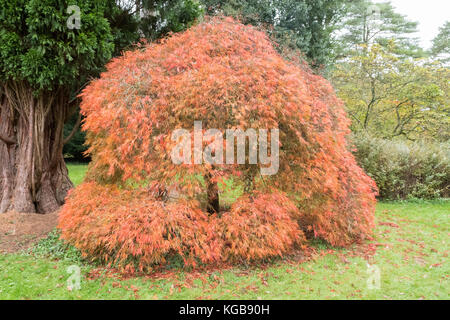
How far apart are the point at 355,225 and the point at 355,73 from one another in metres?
8.90

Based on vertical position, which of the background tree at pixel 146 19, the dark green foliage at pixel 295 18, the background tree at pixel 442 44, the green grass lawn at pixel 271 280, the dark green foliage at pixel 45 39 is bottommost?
the green grass lawn at pixel 271 280

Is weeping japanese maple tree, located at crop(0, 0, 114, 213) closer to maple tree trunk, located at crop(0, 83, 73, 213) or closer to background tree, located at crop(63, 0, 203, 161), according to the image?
maple tree trunk, located at crop(0, 83, 73, 213)

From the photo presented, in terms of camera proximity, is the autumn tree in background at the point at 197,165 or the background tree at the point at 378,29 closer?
the autumn tree in background at the point at 197,165

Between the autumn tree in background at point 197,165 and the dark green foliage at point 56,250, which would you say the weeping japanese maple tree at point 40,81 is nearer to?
the autumn tree in background at point 197,165

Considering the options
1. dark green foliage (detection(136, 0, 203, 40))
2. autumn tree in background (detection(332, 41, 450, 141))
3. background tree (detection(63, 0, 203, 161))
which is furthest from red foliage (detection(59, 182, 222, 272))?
autumn tree in background (detection(332, 41, 450, 141))

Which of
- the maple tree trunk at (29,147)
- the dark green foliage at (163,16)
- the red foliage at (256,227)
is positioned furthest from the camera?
the dark green foliage at (163,16)

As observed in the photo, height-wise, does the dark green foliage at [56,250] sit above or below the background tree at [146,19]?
below

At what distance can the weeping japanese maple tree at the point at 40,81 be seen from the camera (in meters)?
5.16

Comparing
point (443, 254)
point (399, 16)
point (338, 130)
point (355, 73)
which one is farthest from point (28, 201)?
point (399, 16)

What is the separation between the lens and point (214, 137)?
4.06 m

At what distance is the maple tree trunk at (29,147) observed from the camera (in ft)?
20.8

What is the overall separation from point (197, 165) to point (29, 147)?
439cm

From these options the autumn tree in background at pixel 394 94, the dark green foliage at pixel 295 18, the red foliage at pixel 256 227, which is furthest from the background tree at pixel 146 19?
the autumn tree in background at pixel 394 94

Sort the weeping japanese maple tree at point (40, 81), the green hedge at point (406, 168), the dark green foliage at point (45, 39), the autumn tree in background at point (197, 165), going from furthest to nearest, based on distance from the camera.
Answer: the green hedge at point (406, 168) < the weeping japanese maple tree at point (40, 81) < the dark green foliage at point (45, 39) < the autumn tree in background at point (197, 165)
